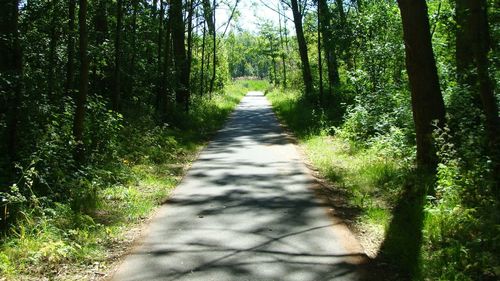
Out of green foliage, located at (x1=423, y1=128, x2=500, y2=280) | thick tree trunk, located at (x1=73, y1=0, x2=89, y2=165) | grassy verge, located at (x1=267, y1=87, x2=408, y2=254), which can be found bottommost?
grassy verge, located at (x1=267, y1=87, x2=408, y2=254)

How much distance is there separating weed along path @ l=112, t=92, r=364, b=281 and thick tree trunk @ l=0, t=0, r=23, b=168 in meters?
2.97

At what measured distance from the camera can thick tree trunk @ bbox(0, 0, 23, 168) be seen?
8.12m

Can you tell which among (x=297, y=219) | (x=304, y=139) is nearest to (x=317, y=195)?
(x=297, y=219)

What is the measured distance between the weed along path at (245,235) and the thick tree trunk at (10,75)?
2.97 m

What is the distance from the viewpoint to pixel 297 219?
7090mm

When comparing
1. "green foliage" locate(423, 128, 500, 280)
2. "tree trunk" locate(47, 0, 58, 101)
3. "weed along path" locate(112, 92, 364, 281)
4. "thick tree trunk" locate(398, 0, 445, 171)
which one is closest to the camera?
"green foliage" locate(423, 128, 500, 280)

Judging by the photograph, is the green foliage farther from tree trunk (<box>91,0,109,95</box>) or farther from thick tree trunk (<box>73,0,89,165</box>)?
tree trunk (<box>91,0,109,95</box>)

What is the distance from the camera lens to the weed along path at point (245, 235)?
525 cm

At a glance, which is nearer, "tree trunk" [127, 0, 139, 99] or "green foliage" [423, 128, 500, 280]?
"green foliage" [423, 128, 500, 280]

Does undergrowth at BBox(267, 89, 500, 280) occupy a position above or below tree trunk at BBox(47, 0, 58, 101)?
below

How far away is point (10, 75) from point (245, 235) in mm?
5090

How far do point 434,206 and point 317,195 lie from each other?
8.40 feet

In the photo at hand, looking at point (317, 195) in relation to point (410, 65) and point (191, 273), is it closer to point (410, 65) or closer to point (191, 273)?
point (410, 65)

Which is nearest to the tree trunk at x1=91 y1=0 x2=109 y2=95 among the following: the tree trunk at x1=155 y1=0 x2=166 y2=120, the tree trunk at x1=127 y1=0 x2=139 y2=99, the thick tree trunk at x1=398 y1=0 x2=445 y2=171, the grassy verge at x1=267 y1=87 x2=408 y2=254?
the tree trunk at x1=127 y1=0 x2=139 y2=99
